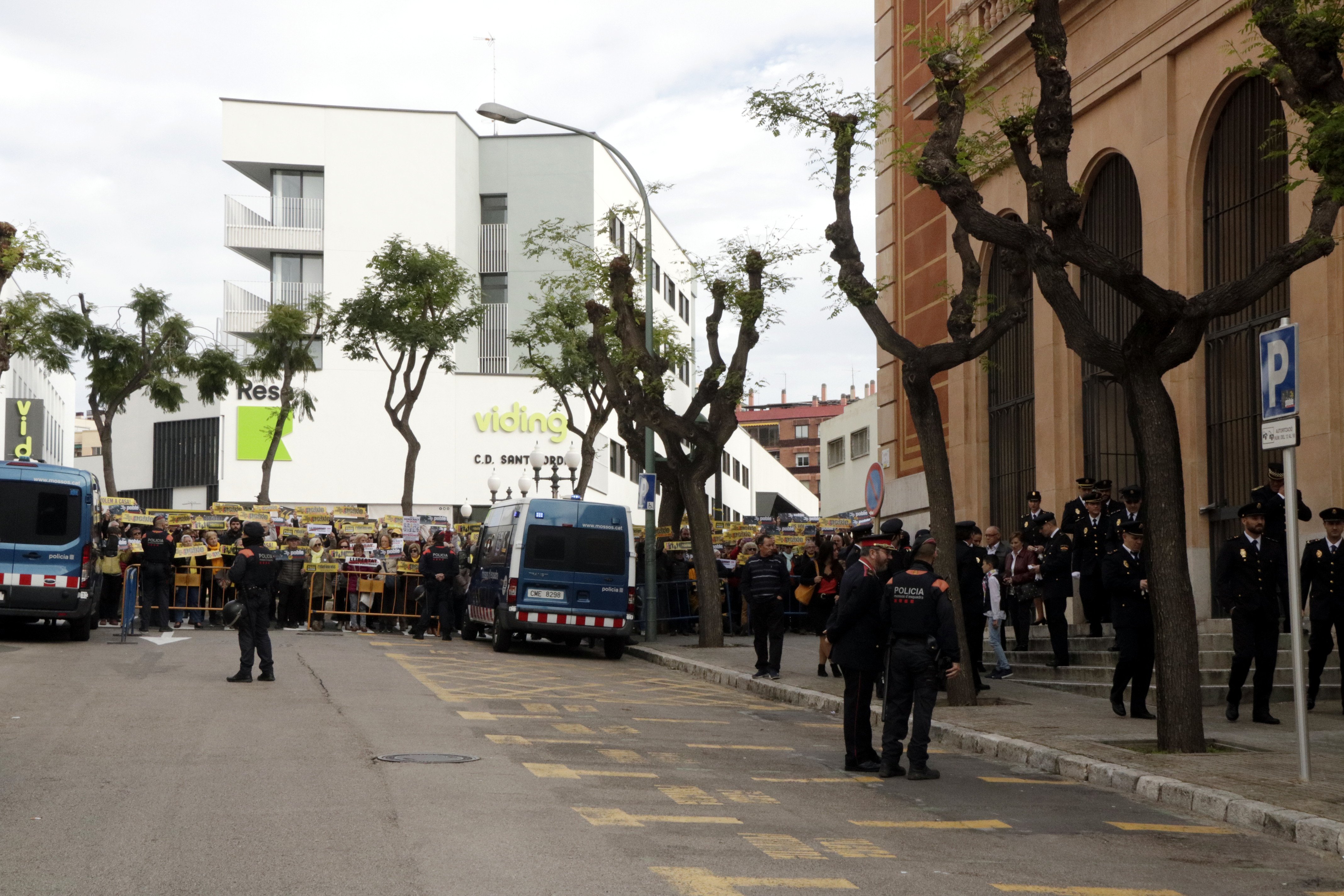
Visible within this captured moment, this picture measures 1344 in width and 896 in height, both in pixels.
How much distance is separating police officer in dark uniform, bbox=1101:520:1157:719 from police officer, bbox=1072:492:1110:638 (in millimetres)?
2716

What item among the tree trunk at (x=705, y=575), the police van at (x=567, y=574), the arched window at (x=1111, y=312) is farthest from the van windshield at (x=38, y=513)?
the arched window at (x=1111, y=312)

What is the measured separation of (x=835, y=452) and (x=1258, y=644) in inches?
2249

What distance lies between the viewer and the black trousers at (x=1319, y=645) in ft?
46.9

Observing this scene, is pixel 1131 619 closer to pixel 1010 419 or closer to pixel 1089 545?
pixel 1089 545

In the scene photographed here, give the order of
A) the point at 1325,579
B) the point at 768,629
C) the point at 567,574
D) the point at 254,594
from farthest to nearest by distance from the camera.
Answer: the point at 567,574
the point at 768,629
the point at 254,594
the point at 1325,579

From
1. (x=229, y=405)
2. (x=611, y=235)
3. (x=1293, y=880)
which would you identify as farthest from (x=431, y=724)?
(x=229, y=405)

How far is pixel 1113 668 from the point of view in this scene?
17188 millimetres

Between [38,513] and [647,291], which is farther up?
[647,291]

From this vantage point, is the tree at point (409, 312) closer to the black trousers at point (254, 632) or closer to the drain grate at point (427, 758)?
the black trousers at point (254, 632)

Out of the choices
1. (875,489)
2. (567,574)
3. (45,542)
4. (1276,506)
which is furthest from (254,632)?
(1276,506)

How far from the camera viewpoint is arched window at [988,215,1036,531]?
24656mm

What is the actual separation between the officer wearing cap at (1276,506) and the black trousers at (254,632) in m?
10.4

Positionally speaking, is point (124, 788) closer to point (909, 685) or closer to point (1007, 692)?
point (909, 685)

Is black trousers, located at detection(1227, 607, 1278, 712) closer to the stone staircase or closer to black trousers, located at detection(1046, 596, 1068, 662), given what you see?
the stone staircase
